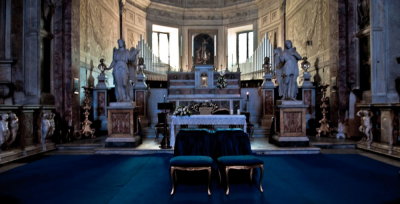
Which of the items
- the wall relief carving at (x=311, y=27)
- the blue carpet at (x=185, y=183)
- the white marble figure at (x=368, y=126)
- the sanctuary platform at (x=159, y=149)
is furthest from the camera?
the wall relief carving at (x=311, y=27)

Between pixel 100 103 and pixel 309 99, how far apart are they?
23.4ft

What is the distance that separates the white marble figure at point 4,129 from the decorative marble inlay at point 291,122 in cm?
628

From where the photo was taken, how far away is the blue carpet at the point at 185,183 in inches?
139

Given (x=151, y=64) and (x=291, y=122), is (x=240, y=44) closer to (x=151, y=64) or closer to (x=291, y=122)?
(x=151, y=64)

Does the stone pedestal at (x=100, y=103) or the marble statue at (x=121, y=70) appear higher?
the marble statue at (x=121, y=70)

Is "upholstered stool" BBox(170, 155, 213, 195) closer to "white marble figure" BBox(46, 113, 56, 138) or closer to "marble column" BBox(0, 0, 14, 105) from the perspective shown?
"white marble figure" BBox(46, 113, 56, 138)

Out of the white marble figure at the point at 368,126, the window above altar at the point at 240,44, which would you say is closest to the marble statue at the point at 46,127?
the white marble figure at the point at 368,126

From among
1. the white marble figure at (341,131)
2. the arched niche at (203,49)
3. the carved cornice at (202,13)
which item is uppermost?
the carved cornice at (202,13)

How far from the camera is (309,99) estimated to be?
9328 mm

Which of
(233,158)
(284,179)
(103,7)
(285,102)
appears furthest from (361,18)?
(103,7)

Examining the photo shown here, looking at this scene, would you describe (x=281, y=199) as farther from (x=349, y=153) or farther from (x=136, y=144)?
(x=136, y=144)

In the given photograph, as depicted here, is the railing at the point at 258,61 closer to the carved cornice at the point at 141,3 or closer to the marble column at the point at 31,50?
the carved cornice at the point at 141,3

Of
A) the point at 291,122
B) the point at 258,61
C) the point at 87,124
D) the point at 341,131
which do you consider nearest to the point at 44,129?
the point at 87,124

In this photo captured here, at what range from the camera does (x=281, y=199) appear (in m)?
3.49
